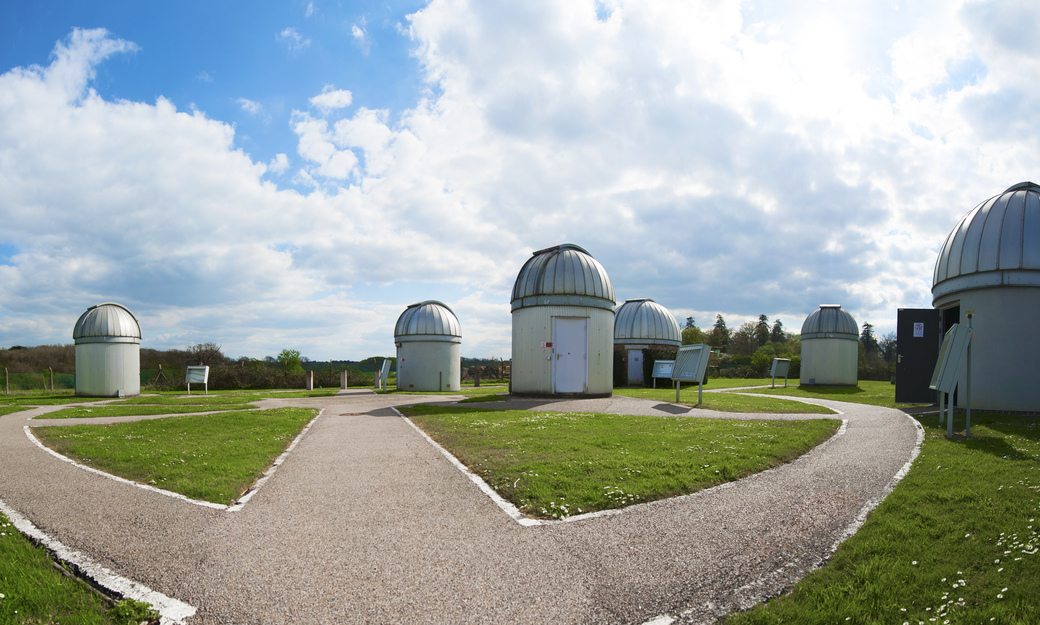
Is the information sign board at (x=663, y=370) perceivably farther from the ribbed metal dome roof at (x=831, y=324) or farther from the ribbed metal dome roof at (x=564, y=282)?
the ribbed metal dome roof at (x=831, y=324)

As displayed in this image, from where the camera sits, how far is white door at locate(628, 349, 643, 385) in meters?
35.1

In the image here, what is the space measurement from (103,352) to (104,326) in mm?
1318

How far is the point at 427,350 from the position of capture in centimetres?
3247

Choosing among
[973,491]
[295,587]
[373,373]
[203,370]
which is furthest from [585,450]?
[373,373]

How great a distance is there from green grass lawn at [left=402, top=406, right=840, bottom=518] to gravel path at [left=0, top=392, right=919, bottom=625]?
0.35m

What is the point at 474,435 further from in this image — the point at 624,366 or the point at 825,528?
the point at 624,366

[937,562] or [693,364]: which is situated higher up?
[693,364]

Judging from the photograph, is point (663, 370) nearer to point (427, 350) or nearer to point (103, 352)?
point (427, 350)

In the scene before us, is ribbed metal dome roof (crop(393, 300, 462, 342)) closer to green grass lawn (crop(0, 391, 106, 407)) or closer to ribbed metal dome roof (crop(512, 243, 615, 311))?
ribbed metal dome roof (crop(512, 243, 615, 311))

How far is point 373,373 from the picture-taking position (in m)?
41.1

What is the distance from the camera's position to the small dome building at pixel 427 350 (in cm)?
3247

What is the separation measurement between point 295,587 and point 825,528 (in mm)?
4561

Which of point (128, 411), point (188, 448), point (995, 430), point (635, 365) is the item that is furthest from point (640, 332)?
point (188, 448)

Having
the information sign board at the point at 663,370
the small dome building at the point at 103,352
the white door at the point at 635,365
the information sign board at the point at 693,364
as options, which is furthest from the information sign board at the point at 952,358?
the small dome building at the point at 103,352
